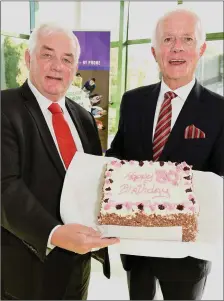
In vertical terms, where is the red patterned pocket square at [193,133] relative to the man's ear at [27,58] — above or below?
below

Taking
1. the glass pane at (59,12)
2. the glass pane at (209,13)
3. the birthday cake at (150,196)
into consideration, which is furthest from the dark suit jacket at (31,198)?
the glass pane at (209,13)

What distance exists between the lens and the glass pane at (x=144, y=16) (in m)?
1.32

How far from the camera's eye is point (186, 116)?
50.6 inches

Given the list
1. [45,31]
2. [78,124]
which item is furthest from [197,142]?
[45,31]

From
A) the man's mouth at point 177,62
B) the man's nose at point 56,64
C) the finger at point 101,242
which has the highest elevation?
the man's mouth at point 177,62

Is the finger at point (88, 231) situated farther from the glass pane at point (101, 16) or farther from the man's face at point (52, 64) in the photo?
the glass pane at point (101, 16)

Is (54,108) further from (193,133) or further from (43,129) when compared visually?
(193,133)

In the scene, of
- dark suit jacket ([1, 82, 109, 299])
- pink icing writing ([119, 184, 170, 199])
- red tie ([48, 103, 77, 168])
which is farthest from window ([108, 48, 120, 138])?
pink icing writing ([119, 184, 170, 199])

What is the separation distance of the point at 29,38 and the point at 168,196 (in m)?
0.83

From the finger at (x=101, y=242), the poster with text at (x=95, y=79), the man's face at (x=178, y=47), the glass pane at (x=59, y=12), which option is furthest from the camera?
the poster with text at (x=95, y=79)

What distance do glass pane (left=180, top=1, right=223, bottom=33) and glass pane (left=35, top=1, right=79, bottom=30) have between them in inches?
18.4

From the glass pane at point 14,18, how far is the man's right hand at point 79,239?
2.74ft

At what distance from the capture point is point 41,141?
1258mm

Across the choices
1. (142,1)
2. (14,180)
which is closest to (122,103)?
(142,1)
